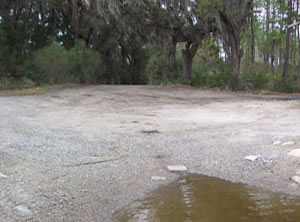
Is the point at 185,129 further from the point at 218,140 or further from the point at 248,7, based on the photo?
the point at 248,7

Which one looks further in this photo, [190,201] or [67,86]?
[67,86]

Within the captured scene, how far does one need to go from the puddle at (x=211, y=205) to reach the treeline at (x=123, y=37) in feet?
46.6

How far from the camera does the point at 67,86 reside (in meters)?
18.6

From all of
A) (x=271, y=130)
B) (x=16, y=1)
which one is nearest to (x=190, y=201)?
(x=271, y=130)

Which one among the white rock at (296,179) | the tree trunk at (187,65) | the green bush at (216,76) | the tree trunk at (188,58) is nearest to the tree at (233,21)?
the green bush at (216,76)

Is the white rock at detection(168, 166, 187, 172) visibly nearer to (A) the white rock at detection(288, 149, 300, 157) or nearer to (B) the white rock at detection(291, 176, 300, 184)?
(B) the white rock at detection(291, 176, 300, 184)

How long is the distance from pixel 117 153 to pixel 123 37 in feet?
67.4

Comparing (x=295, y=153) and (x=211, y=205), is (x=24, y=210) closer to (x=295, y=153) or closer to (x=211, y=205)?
(x=211, y=205)

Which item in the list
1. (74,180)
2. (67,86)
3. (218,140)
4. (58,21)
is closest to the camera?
(74,180)

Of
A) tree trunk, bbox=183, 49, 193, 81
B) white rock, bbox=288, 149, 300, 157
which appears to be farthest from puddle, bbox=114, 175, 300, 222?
tree trunk, bbox=183, 49, 193, 81

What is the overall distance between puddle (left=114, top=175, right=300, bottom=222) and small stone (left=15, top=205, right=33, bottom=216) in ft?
2.70

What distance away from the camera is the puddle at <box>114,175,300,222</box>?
3.45 meters

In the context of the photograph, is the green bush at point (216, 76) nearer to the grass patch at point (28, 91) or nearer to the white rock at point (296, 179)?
the grass patch at point (28, 91)

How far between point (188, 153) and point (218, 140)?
3.38 feet
